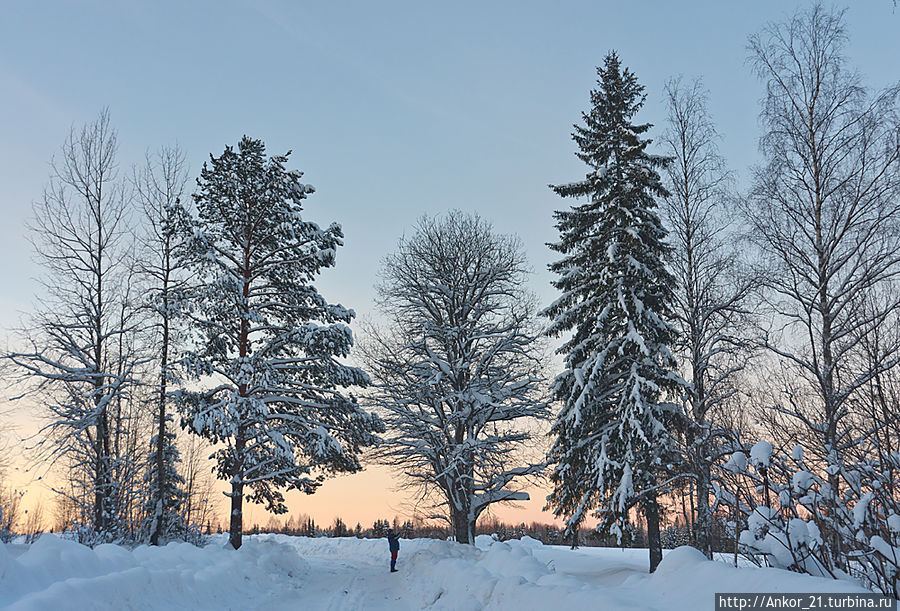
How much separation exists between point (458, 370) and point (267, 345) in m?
6.80

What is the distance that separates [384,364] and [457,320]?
3.59 m

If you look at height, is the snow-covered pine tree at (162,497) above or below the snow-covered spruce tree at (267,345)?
below

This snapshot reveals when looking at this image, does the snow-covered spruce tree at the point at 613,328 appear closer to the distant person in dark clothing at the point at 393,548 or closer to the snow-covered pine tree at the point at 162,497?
the distant person in dark clothing at the point at 393,548

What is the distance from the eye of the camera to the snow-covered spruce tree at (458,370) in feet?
63.2

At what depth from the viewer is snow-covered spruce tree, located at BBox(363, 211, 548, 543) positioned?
1925cm

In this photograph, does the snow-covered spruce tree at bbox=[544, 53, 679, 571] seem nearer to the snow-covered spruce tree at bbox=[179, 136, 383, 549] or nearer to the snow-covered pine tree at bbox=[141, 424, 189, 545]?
the snow-covered spruce tree at bbox=[179, 136, 383, 549]

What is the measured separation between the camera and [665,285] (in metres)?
17.1

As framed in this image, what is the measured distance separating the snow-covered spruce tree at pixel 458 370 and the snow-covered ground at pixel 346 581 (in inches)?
103

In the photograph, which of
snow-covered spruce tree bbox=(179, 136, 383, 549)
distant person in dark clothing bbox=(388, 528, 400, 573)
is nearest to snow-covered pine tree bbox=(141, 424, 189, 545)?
snow-covered spruce tree bbox=(179, 136, 383, 549)

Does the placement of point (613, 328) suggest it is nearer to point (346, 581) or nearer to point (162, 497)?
point (346, 581)

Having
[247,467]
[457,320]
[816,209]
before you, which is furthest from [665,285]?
[247,467]

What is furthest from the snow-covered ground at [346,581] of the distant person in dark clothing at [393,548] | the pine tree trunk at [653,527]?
the pine tree trunk at [653,527]

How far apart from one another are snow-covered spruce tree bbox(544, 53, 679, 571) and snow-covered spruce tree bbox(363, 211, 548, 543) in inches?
110

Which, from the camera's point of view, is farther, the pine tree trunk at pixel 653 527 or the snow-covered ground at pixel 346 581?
the pine tree trunk at pixel 653 527
